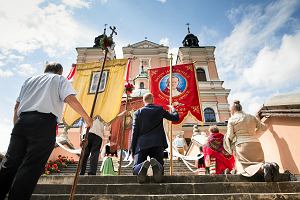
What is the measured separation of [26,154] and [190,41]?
110ft

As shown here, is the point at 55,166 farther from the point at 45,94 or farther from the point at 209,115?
the point at 209,115

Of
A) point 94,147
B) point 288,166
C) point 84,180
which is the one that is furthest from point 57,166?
point 288,166

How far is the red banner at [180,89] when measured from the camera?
8.46 m

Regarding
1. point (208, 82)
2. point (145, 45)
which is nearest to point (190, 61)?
point (208, 82)

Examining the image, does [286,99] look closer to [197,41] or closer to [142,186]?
[142,186]

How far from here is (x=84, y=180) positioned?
14.1 feet

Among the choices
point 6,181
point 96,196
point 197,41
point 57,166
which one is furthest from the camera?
point 197,41

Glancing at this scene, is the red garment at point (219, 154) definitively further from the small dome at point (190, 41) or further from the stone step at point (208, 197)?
the small dome at point (190, 41)

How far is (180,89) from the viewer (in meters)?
8.76

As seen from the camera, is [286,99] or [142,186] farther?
[286,99]

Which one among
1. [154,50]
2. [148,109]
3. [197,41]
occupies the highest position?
[197,41]

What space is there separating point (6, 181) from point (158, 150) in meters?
2.49

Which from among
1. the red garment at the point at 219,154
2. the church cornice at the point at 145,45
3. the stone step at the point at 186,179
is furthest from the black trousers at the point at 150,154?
the church cornice at the point at 145,45

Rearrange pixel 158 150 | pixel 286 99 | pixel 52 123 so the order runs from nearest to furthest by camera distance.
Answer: pixel 52 123 → pixel 158 150 → pixel 286 99
